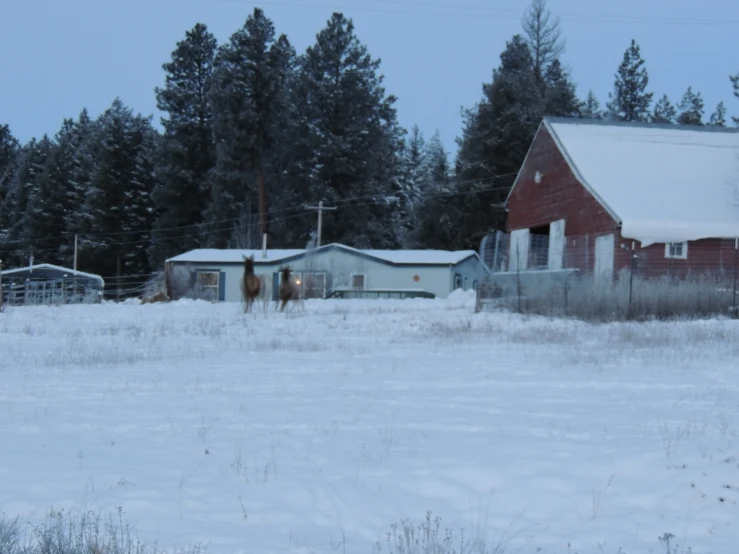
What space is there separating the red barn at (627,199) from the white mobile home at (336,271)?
717 centimetres

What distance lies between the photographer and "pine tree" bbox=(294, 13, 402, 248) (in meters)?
51.8

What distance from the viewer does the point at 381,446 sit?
21.4ft

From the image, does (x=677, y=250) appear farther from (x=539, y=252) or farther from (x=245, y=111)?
(x=245, y=111)

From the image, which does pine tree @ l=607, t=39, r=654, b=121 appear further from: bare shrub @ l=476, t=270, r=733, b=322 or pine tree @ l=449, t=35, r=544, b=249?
bare shrub @ l=476, t=270, r=733, b=322

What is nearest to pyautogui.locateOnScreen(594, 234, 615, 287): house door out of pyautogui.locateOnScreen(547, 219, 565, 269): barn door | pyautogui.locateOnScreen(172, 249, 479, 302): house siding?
pyautogui.locateOnScreen(547, 219, 565, 269): barn door

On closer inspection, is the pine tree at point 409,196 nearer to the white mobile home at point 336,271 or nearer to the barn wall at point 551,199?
the white mobile home at point 336,271

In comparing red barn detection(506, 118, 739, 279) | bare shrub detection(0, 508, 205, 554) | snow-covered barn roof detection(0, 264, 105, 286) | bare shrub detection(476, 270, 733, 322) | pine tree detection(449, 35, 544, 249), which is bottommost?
bare shrub detection(0, 508, 205, 554)

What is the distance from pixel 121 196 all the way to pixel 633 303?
50.2 meters

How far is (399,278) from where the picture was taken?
42.4 metres

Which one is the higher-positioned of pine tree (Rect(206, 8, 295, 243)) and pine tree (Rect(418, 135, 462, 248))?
pine tree (Rect(206, 8, 295, 243))

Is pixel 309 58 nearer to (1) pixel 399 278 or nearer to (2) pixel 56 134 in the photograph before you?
(1) pixel 399 278

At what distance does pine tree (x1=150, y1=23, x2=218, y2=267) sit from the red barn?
28.9m

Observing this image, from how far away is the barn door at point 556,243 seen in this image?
99.6 ft

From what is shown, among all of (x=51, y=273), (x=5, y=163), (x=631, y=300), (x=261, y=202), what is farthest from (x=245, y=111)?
(x=5, y=163)
